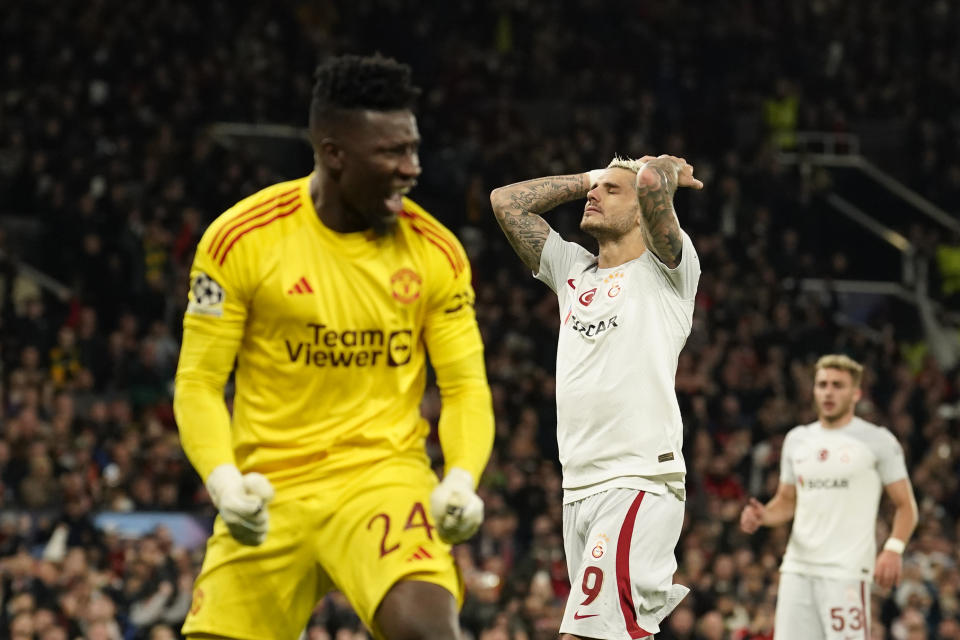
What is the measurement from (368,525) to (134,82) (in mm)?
15881

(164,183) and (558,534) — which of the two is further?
(164,183)

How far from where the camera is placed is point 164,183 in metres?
18.3

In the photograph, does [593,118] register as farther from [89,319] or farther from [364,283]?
[364,283]

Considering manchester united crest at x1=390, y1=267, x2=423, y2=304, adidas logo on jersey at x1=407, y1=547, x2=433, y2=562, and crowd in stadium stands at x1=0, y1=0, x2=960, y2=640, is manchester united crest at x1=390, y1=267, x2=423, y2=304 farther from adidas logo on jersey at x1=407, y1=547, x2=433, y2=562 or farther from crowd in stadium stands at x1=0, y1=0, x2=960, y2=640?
crowd in stadium stands at x1=0, y1=0, x2=960, y2=640

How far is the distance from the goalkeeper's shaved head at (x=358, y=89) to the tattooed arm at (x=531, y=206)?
2726 mm

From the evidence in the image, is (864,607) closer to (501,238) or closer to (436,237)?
(436,237)

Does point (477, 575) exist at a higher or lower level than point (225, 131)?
lower

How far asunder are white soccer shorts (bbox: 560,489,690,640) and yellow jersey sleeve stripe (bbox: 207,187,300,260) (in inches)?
94.6

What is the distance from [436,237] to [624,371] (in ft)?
6.58

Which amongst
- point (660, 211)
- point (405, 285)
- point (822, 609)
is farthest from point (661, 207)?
point (822, 609)

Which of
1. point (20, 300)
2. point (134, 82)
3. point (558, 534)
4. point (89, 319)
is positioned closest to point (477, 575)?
point (558, 534)

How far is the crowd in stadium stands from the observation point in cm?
1408

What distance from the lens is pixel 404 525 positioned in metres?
4.91

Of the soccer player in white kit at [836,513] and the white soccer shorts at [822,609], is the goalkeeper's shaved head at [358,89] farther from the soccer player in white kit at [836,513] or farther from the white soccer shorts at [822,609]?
the white soccer shorts at [822,609]
